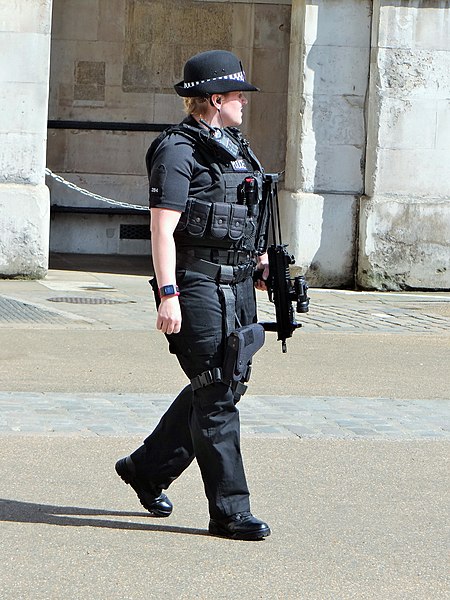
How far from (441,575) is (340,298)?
9.06 metres

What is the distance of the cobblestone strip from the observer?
7.11 m

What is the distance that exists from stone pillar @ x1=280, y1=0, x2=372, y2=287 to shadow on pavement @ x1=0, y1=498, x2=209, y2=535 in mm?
9196

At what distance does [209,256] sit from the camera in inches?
207

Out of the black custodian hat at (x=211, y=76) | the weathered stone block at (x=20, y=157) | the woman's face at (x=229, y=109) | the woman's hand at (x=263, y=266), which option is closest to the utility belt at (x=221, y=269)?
the woman's hand at (x=263, y=266)

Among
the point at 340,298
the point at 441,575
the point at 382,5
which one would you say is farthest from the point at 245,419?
the point at 382,5

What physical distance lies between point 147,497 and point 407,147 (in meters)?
9.67

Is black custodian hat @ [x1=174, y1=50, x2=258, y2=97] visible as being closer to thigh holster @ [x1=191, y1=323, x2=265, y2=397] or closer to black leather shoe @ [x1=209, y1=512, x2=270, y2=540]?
thigh holster @ [x1=191, y1=323, x2=265, y2=397]

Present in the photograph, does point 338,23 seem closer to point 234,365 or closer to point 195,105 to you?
point 195,105

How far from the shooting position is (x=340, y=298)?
1379 centimetres

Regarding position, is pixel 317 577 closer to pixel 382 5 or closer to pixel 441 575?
pixel 441 575

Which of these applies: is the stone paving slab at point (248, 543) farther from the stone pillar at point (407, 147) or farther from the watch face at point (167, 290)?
the stone pillar at point (407, 147)

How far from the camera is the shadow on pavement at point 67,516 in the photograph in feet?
17.4

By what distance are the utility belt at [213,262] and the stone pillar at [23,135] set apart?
8.76 meters

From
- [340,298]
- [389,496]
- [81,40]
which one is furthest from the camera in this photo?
[81,40]
